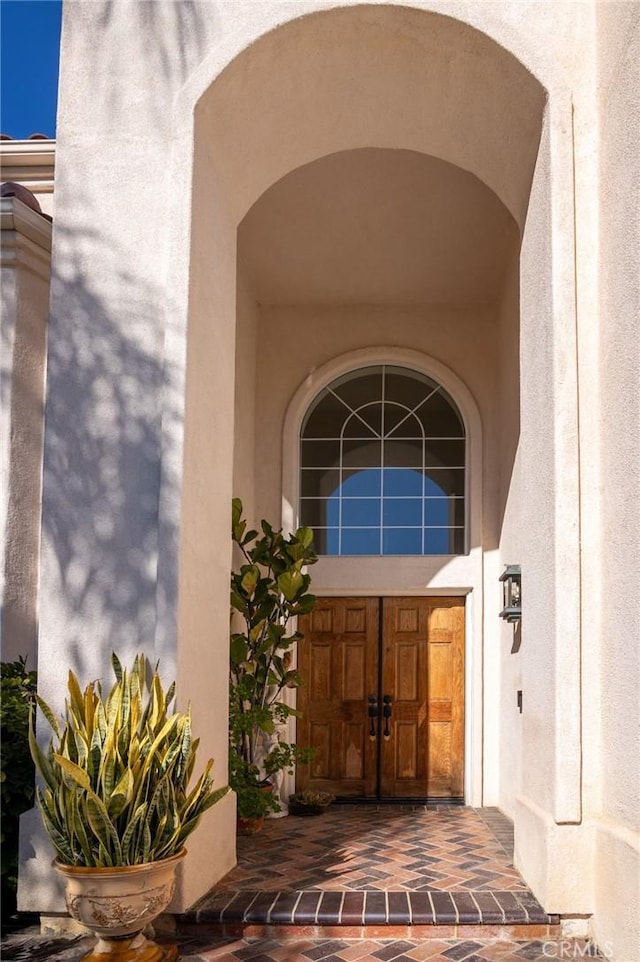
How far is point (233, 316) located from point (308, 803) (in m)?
4.91

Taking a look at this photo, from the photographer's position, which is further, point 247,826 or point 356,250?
point 356,250

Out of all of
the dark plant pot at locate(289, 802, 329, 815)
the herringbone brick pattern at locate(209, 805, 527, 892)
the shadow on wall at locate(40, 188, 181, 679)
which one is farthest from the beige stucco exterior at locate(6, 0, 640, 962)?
the dark plant pot at locate(289, 802, 329, 815)

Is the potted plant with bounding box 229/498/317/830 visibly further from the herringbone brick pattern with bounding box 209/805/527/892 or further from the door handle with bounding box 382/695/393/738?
the door handle with bounding box 382/695/393/738

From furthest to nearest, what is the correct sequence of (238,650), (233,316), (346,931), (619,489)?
(238,650)
(233,316)
(346,931)
(619,489)

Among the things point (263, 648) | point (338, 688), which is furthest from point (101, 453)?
point (338, 688)

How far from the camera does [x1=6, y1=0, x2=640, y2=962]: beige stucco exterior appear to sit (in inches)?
198

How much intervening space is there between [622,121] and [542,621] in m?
2.87

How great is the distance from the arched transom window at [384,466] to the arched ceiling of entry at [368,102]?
3743mm

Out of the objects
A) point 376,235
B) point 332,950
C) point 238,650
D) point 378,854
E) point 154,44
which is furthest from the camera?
point 376,235

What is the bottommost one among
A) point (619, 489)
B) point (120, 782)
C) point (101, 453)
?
point (120, 782)

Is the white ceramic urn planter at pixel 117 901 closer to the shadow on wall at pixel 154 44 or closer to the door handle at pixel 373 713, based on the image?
the shadow on wall at pixel 154 44

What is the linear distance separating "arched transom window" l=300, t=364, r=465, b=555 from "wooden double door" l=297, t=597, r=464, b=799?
2.32ft

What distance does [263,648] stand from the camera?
27.6ft

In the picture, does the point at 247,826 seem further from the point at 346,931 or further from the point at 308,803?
the point at 346,931
